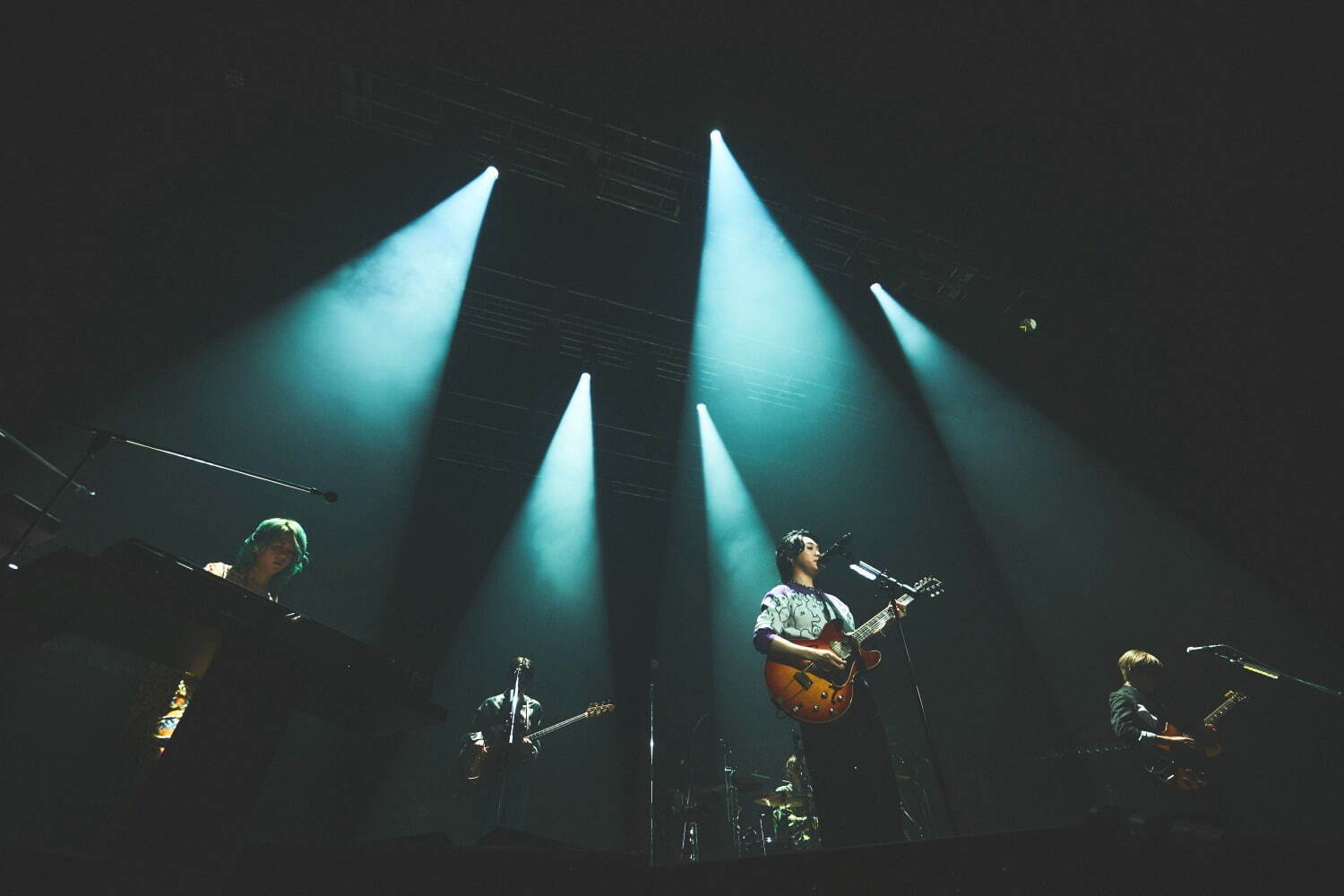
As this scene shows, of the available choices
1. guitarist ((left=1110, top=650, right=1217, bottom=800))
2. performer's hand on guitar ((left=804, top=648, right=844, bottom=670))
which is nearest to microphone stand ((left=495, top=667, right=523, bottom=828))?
performer's hand on guitar ((left=804, top=648, right=844, bottom=670))

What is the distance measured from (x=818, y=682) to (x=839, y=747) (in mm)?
342

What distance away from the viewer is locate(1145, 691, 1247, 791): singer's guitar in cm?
447

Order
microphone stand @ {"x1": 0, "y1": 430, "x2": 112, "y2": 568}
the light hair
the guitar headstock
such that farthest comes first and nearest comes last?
the light hair, the guitar headstock, microphone stand @ {"x1": 0, "y1": 430, "x2": 112, "y2": 568}

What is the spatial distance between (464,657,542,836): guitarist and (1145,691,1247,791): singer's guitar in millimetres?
4979

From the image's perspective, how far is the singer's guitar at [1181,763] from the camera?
4.47m

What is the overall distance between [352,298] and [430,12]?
→ 3490mm

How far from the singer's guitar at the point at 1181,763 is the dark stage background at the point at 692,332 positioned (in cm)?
197

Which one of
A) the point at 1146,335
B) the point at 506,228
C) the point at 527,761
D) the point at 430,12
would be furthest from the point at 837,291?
the point at 527,761

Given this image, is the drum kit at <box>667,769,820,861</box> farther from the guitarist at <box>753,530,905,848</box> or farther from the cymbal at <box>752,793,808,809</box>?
the guitarist at <box>753,530,905,848</box>

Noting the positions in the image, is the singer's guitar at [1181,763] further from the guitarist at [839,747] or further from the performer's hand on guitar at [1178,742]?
the guitarist at [839,747]

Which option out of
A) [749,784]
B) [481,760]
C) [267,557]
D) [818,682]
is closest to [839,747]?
[818,682]

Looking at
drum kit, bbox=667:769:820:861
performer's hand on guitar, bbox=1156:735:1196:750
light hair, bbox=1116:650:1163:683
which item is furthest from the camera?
drum kit, bbox=667:769:820:861

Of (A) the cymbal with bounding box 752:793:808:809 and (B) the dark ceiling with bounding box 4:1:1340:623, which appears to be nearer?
(B) the dark ceiling with bounding box 4:1:1340:623

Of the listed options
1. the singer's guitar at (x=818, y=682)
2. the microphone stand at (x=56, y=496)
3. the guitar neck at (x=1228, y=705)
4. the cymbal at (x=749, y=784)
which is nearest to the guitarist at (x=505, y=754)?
the cymbal at (x=749, y=784)
